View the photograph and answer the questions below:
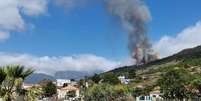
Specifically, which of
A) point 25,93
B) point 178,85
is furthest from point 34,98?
point 178,85

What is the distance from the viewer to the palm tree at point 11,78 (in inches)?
1115

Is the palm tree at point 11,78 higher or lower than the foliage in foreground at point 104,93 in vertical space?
lower

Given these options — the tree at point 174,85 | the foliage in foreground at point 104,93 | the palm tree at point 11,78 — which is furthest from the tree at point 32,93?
the foliage in foreground at point 104,93

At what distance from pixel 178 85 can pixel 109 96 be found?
4145 centimetres

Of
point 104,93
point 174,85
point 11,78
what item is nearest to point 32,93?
point 11,78

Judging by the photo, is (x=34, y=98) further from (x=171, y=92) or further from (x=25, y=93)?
(x=171, y=92)

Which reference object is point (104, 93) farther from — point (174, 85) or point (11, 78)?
point (11, 78)

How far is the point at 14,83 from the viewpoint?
28750mm

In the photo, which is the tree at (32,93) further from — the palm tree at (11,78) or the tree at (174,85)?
the tree at (174,85)

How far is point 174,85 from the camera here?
119 m

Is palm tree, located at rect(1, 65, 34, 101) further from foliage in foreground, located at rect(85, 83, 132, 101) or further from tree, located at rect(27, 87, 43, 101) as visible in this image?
foliage in foreground, located at rect(85, 83, 132, 101)

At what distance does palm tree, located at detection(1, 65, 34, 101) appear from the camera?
1115 inches

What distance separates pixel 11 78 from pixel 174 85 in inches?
3708

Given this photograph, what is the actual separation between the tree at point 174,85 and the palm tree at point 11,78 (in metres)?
92.1
